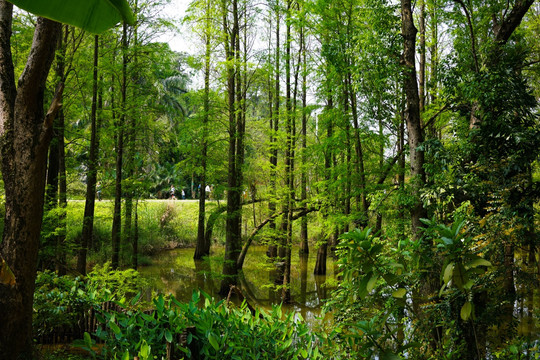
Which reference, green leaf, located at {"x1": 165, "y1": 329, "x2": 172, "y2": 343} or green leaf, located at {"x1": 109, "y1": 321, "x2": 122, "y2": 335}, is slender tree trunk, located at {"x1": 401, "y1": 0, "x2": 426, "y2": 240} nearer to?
green leaf, located at {"x1": 165, "y1": 329, "x2": 172, "y2": 343}

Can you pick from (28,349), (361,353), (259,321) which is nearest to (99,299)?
(28,349)

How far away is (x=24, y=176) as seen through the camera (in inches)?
143

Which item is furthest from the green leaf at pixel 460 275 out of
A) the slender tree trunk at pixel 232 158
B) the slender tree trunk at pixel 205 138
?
the slender tree trunk at pixel 205 138

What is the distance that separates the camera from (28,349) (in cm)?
368

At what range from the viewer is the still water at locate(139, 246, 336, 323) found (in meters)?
11.6

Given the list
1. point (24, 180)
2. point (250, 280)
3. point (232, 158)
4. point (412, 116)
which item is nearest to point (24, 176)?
point (24, 180)

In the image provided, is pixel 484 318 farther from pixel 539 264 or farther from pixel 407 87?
pixel 407 87

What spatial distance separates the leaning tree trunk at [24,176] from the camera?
3.59 meters

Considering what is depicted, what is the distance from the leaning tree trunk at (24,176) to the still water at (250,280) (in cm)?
743

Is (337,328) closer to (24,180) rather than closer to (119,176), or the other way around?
(24,180)

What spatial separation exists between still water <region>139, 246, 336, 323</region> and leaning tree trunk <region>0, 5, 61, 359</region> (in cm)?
743

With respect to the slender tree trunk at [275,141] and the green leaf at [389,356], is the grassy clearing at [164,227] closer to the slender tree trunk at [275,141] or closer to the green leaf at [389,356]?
the slender tree trunk at [275,141]

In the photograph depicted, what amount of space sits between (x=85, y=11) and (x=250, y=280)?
13.8 m

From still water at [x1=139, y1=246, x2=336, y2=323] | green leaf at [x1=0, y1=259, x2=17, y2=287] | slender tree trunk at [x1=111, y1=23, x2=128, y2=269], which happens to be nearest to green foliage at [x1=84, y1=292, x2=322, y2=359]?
green leaf at [x1=0, y1=259, x2=17, y2=287]
